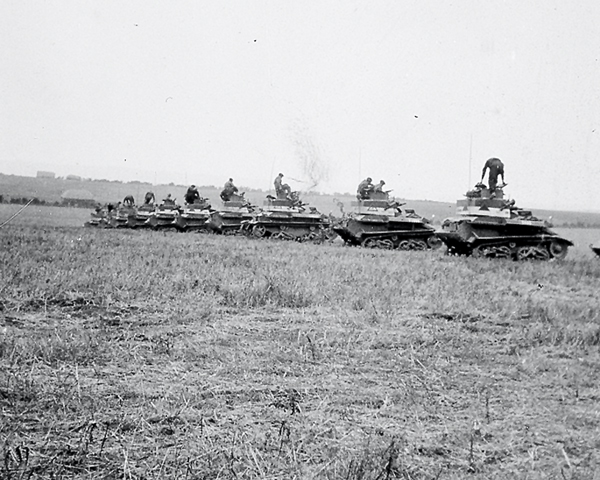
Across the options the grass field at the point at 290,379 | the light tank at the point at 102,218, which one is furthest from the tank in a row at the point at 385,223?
the grass field at the point at 290,379

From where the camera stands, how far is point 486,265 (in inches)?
509

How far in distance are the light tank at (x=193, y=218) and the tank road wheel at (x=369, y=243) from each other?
8826 mm

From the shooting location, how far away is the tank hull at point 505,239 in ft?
51.4

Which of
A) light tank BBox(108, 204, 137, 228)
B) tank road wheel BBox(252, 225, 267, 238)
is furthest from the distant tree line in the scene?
tank road wheel BBox(252, 225, 267, 238)

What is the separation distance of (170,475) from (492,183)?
14.6 m

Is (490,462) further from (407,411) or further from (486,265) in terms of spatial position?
(486,265)

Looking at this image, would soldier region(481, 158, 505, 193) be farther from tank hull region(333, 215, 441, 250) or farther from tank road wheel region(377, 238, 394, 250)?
tank road wheel region(377, 238, 394, 250)

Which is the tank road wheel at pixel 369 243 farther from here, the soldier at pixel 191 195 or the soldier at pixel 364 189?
the soldier at pixel 191 195

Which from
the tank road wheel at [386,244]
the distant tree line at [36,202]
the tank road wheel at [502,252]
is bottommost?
the tank road wheel at [386,244]

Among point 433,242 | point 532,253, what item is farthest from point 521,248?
point 433,242

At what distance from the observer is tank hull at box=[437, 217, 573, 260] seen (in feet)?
51.4

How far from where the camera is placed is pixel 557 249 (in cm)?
1590

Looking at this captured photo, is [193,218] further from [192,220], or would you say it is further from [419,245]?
[419,245]

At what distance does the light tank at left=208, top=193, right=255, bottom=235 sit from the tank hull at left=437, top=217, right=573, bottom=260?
10.2 metres
